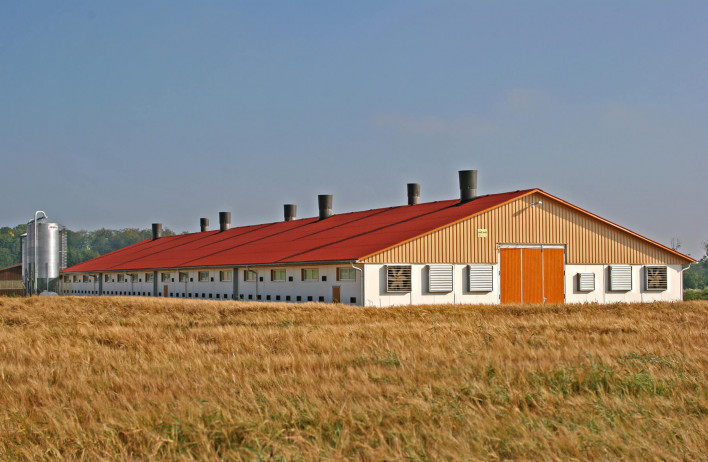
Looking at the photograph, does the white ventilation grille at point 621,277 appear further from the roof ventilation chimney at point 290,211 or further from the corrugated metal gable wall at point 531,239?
the roof ventilation chimney at point 290,211

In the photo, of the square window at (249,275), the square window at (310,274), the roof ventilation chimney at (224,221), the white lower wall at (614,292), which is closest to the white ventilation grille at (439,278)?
the square window at (310,274)

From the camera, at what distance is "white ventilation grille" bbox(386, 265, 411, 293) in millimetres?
36500

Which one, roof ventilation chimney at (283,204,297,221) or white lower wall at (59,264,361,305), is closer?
white lower wall at (59,264,361,305)

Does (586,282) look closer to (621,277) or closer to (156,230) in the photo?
(621,277)

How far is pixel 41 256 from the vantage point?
2928 inches

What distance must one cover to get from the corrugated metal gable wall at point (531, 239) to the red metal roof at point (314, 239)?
0.45 metres

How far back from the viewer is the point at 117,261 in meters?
69.8

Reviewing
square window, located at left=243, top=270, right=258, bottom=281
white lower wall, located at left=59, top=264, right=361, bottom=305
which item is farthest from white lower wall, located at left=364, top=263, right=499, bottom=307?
square window, located at left=243, top=270, right=258, bottom=281

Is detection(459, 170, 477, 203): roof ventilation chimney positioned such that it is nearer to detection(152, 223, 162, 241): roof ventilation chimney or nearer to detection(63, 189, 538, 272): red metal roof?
detection(63, 189, 538, 272): red metal roof

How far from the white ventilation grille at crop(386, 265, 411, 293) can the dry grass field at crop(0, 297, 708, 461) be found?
17.1m

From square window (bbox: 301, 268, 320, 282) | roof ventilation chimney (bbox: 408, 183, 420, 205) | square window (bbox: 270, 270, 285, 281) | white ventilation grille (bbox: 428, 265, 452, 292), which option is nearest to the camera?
white ventilation grille (bbox: 428, 265, 452, 292)

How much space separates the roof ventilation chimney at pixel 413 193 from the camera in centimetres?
5459

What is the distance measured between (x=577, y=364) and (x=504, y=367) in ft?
4.40

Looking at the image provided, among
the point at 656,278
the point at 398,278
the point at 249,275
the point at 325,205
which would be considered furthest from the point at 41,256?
the point at 656,278
